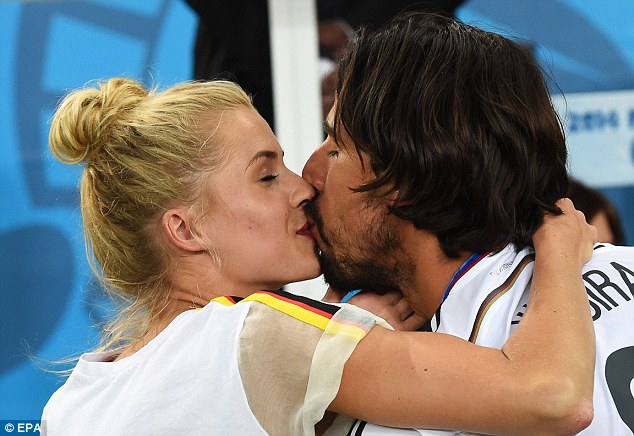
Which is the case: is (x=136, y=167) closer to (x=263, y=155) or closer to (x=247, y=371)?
(x=263, y=155)

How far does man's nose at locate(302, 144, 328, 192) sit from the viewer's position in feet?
7.51

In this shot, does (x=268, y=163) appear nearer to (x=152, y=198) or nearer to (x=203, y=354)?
(x=152, y=198)

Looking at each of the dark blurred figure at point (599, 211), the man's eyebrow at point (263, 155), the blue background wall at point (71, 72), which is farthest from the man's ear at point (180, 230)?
the dark blurred figure at point (599, 211)

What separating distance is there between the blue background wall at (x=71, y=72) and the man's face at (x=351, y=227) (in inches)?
62.3

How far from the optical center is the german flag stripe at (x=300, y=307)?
1.78 m

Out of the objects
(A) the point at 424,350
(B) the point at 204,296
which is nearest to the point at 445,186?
(A) the point at 424,350

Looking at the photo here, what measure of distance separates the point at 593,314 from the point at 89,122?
A: 1204mm

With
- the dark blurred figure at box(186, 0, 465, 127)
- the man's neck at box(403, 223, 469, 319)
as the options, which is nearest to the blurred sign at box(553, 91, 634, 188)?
the dark blurred figure at box(186, 0, 465, 127)

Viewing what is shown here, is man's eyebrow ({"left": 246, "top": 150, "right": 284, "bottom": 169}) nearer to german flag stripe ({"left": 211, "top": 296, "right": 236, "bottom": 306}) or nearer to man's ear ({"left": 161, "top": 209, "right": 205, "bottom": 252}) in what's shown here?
man's ear ({"left": 161, "top": 209, "right": 205, "bottom": 252})

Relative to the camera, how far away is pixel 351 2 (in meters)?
3.72

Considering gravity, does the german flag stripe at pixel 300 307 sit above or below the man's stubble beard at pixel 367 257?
above

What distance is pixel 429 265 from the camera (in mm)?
2117

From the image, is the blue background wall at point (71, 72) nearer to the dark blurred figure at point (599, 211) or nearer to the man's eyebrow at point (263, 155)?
the dark blurred figure at point (599, 211)

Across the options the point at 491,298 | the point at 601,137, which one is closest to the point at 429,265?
the point at 491,298
